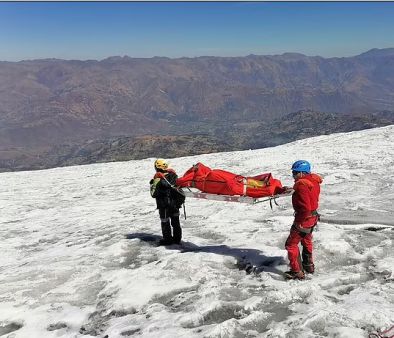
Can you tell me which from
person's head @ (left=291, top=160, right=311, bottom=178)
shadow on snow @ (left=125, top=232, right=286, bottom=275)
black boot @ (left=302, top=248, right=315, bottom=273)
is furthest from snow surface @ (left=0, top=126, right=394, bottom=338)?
person's head @ (left=291, top=160, right=311, bottom=178)

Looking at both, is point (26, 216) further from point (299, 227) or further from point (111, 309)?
point (299, 227)

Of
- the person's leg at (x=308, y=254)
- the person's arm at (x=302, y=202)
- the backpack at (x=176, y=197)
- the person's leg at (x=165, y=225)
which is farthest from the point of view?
the person's leg at (x=165, y=225)

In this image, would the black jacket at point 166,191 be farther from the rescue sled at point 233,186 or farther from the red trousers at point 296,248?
the red trousers at point 296,248

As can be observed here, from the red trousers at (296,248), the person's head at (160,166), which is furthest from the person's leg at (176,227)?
the red trousers at (296,248)

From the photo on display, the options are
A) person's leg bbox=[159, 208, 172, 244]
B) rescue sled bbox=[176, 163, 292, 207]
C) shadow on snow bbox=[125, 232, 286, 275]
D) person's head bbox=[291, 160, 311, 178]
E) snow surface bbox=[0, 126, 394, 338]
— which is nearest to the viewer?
snow surface bbox=[0, 126, 394, 338]

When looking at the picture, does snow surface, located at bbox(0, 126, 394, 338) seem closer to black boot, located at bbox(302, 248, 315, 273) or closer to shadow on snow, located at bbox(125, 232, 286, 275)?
shadow on snow, located at bbox(125, 232, 286, 275)

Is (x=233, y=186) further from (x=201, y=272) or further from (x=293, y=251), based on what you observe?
(x=293, y=251)
